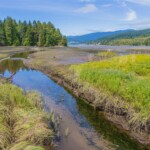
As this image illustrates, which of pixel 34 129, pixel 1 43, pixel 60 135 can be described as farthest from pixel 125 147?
pixel 1 43

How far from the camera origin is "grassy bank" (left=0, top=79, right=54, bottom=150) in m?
10.2

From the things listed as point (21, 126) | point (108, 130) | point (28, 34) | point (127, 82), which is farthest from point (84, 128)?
point (28, 34)

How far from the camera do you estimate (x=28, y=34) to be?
4360 inches

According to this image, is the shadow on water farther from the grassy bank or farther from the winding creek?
the grassy bank

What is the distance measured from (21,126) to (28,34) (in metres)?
103

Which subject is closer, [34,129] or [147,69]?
[34,129]

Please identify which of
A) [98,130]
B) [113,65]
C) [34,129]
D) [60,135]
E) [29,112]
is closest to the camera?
[34,129]

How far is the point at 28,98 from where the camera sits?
51.4 ft

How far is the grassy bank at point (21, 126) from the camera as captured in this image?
10219 mm

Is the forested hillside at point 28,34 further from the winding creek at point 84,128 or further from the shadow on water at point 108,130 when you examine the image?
the shadow on water at point 108,130

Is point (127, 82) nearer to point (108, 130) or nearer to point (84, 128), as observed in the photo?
point (108, 130)

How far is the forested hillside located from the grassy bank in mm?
95231

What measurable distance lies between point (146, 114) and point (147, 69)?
Result: 10.9 metres

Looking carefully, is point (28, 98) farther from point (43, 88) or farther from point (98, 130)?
point (43, 88)
